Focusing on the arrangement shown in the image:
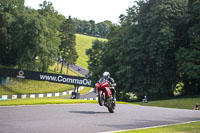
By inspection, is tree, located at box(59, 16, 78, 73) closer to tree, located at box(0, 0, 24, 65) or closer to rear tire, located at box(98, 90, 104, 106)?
tree, located at box(0, 0, 24, 65)

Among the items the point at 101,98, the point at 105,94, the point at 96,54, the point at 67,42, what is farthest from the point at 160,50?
the point at 67,42

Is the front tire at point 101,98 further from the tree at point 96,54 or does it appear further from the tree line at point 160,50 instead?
the tree at point 96,54

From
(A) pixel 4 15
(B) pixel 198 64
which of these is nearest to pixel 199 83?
(B) pixel 198 64

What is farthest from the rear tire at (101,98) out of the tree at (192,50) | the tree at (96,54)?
the tree at (96,54)

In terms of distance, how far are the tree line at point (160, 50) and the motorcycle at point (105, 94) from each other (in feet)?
91.6

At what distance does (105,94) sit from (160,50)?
28824 millimetres

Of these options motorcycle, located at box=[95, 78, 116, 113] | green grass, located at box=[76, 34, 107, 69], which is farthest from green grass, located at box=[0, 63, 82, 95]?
green grass, located at box=[76, 34, 107, 69]

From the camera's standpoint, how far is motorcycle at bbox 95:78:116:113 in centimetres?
1437

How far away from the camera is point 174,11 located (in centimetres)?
4394

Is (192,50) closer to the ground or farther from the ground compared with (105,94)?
farther from the ground

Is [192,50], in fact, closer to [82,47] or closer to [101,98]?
[101,98]

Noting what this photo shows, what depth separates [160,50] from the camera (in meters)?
42.4

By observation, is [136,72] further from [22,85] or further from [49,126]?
[49,126]

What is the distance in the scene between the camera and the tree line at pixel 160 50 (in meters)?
42.5
